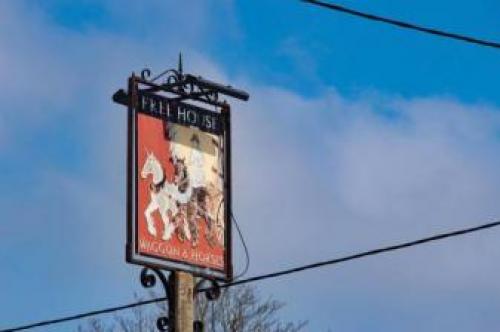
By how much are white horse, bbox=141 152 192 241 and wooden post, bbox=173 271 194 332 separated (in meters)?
0.46

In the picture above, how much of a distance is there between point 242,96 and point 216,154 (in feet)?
2.34

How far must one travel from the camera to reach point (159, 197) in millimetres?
19156

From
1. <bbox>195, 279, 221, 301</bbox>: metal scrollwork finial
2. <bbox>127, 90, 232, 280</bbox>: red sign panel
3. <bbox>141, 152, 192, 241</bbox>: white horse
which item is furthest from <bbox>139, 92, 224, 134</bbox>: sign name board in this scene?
<bbox>195, 279, 221, 301</bbox>: metal scrollwork finial

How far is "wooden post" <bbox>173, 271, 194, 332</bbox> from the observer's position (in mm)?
18766

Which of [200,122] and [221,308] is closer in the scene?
[200,122]

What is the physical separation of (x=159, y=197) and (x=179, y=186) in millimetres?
317

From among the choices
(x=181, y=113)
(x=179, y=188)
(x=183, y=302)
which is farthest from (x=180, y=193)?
(x=183, y=302)

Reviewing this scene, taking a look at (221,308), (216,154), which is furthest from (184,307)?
(221,308)

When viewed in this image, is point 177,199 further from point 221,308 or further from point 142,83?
point 221,308

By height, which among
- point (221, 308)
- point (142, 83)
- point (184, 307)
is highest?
point (221, 308)

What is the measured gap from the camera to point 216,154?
784 inches

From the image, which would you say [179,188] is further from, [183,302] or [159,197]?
[183,302]

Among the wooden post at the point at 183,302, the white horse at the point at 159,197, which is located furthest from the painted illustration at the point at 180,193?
the wooden post at the point at 183,302

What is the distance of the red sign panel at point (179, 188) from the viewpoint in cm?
1898
